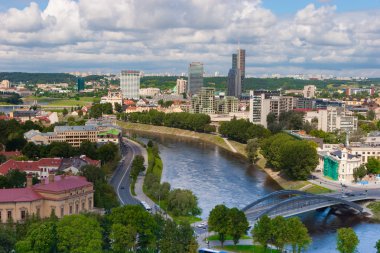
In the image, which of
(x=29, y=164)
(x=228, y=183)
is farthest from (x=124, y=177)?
(x=228, y=183)

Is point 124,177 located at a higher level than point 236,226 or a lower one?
lower

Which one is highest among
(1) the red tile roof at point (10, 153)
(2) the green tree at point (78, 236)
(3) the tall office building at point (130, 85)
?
(3) the tall office building at point (130, 85)

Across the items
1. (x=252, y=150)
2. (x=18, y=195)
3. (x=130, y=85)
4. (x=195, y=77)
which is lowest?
(x=252, y=150)

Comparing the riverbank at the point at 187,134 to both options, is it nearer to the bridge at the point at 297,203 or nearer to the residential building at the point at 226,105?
the residential building at the point at 226,105

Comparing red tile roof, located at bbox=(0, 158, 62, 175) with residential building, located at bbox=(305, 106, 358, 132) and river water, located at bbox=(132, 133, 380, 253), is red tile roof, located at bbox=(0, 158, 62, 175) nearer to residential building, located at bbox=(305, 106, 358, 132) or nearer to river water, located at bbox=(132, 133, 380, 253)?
river water, located at bbox=(132, 133, 380, 253)

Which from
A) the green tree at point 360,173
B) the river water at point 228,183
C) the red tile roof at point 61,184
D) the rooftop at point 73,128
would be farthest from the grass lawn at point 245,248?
the rooftop at point 73,128

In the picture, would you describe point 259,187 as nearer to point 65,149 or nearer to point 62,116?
point 65,149

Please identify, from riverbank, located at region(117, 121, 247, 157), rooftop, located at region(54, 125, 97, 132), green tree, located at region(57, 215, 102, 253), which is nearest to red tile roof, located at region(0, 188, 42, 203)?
green tree, located at region(57, 215, 102, 253)

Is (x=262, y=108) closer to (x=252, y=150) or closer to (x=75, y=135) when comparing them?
(x=252, y=150)
